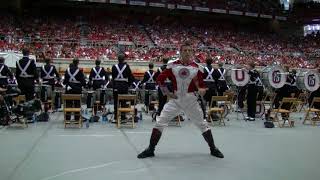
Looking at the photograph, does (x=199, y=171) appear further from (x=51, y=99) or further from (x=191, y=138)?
(x=51, y=99)

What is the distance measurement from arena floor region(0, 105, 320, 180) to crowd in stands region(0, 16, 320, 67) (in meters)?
18.3

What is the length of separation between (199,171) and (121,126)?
639cm

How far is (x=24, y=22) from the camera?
3806 centimetres

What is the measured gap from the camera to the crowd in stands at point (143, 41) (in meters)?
31.7

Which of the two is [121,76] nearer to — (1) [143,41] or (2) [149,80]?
(2) [149,80]

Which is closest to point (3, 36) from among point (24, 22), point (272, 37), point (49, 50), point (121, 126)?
point (49, 50)

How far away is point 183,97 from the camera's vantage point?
819 centimetres

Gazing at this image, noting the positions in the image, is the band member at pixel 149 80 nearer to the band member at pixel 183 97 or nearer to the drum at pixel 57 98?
the drum at pixel 57 98

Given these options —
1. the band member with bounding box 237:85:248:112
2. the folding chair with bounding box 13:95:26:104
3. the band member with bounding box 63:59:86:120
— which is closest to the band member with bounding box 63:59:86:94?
the band member with bounding box 63:59:86:120

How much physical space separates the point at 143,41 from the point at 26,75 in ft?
80.0

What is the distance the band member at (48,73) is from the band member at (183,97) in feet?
27.1

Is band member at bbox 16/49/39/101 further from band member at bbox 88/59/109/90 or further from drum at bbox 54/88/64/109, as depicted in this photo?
drum at bbox 54/88/64/109

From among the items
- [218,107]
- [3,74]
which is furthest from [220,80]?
[3,74]

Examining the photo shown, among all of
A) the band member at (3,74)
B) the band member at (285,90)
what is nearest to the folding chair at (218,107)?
the band member at (285,90)
